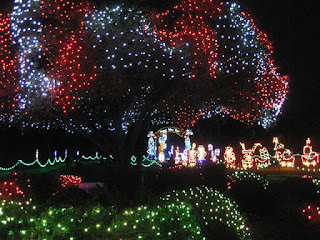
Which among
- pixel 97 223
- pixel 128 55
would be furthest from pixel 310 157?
pixel 97 223

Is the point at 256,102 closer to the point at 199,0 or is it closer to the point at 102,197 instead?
the point at 199,0

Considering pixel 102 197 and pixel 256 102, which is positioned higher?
pixel 256 102

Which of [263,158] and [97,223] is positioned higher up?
[263,158]

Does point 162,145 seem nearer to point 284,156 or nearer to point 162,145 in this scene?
point 162,145

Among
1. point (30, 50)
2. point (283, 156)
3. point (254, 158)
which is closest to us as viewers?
point (30, 50)

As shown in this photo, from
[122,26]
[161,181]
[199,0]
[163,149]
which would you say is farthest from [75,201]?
[163,149]

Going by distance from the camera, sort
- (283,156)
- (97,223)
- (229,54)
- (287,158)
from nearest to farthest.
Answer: (97,223) → (229,54) → (287,158) → (283,156)

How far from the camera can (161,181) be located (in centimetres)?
1182

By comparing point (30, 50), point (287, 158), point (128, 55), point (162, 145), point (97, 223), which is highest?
point (30, 50)

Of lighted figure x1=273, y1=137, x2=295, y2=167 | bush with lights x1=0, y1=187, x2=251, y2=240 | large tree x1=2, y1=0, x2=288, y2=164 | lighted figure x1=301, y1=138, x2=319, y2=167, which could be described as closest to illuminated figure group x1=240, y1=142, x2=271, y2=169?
lighted figure x1=273, y1=137, x2=295, y2=167

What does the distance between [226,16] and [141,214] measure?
29.7ft

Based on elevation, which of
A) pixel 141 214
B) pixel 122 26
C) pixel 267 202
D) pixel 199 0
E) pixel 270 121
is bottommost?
pixel 267 202

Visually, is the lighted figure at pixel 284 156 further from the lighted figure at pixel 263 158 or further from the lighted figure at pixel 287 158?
the lighted figure at pixel 263 158

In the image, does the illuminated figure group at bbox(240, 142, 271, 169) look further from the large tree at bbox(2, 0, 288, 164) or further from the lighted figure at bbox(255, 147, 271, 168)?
the large tree at bbox(2, 0, 288, 164)
